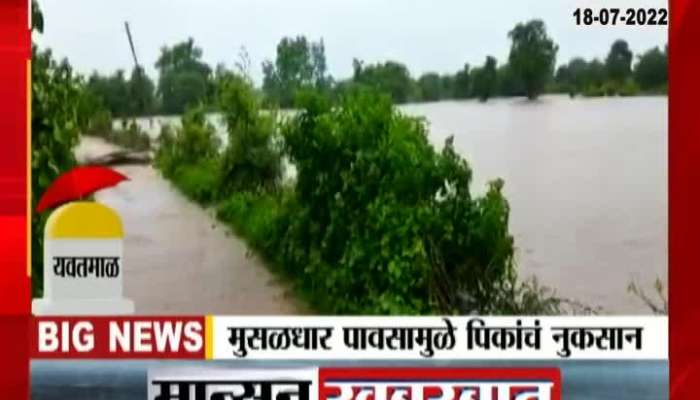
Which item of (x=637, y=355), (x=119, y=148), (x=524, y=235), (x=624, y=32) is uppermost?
(x=624, y=32)

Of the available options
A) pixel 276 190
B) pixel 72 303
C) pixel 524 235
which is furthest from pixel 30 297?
pixel 524 235

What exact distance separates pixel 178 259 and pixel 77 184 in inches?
13.1

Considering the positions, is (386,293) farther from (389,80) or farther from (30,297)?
(30,297)

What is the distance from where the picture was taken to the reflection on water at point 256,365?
3334 mm

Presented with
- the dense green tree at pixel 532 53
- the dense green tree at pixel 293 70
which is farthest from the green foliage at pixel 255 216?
the dense green tree at pixel 532 53

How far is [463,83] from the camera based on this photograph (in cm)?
339

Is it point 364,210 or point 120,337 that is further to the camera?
point 364,210

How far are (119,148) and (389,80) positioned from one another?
74 cm

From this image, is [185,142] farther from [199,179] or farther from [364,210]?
[364,210]

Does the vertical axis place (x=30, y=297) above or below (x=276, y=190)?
below

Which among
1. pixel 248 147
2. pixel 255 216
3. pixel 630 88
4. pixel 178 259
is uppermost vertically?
pixel 630 88

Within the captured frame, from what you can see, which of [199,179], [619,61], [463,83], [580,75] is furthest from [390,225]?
[619,61]

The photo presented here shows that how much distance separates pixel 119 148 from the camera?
3.37 metres

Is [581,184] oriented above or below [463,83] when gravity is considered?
below
